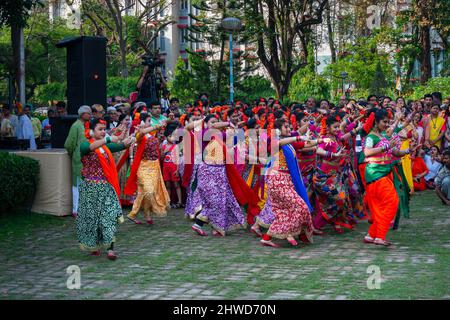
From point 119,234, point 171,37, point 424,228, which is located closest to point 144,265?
point 119,234

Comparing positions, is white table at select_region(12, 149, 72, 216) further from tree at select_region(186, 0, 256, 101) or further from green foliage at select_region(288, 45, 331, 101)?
green foliage at select_region(288, 45, 331, 101)

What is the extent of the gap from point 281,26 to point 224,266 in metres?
24.4

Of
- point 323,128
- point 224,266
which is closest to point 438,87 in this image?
point 323,128

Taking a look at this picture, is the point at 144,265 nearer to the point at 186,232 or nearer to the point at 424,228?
the point at 186,232

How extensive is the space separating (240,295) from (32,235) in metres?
4.99

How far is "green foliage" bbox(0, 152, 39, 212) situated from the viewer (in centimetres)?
1330

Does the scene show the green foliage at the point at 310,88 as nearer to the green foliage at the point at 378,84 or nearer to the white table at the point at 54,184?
the green foliage at the point at 378,84

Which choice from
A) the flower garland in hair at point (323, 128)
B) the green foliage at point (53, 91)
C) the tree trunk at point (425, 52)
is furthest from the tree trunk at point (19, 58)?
the green foliage at point (53, 91)

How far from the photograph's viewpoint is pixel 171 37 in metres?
71.8

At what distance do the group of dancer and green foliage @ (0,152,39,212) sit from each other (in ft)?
2.61

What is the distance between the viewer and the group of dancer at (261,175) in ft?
34.5

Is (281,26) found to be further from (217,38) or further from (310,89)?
(310,89)

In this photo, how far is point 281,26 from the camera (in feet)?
109

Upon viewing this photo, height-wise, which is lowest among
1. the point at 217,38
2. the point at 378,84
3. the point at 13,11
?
the point at 378,84
